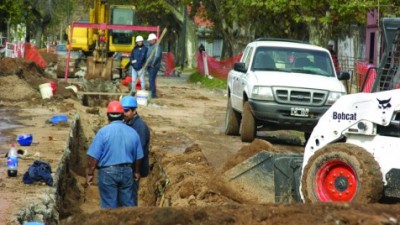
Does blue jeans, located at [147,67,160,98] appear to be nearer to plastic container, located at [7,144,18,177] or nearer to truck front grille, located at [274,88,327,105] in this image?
truck front grille, located at [274,88,327,105]

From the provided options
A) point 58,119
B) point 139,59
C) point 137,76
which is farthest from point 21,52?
point 58,119

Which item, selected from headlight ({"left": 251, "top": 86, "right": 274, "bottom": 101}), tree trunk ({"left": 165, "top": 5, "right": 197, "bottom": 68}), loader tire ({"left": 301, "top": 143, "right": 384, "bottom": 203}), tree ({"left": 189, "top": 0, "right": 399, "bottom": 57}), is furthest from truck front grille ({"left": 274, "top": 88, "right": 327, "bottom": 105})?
tree trunk ({"left": 165, "top": 5, "right": 197, "bottom": 68})

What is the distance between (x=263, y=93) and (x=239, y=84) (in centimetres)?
150

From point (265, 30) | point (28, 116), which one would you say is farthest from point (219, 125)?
point (265, 30)

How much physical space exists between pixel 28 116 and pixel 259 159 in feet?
37.9

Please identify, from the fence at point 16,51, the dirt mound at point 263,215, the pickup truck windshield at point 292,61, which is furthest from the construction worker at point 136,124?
the fence at point 16,51

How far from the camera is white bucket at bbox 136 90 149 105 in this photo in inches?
1104

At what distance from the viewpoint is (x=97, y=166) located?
10867 mm

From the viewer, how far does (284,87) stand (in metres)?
18.3

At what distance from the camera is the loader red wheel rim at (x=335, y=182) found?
10.6 m

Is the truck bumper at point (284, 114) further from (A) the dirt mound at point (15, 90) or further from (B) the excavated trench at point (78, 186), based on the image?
(A) the dirt mound at point (15, 90)

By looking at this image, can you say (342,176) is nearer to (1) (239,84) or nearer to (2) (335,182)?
(2) (335,182)

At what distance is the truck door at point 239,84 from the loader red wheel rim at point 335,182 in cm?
837

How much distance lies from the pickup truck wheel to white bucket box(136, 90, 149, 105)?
935 cm
